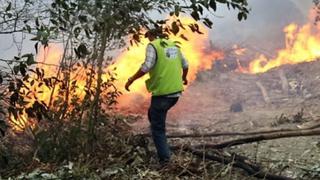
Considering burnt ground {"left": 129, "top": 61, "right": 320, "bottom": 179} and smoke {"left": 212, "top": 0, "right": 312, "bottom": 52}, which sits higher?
smoke {"left": 212, "top": 0, "right": 312, "bottom": 52}

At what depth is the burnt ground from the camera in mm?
6492

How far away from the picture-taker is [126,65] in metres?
10.9

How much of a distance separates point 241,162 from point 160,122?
1033 millimetres

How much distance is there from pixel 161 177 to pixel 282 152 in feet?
6.46

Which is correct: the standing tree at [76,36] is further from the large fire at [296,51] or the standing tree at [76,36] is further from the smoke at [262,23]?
the smoke at [262,23]

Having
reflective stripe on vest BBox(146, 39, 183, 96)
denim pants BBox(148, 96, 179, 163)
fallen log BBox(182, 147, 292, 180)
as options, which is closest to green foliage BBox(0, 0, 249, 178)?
denim pants BBox(148, 96, 179, 163)

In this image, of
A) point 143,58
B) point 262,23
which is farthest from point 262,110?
point 262,23

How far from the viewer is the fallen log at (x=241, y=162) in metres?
5.39

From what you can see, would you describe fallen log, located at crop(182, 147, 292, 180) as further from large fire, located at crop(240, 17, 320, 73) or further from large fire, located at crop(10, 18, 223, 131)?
large fire, located at crop(240, 17, 320, 73)

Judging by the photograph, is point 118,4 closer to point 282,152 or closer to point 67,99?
point 67,99

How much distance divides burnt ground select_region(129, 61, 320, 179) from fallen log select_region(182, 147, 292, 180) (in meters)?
0.19

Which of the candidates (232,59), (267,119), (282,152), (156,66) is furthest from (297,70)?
(156,66)

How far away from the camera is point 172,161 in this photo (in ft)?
19.7

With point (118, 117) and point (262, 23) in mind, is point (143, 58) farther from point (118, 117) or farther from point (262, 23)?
point (262, 23)
